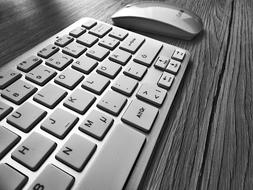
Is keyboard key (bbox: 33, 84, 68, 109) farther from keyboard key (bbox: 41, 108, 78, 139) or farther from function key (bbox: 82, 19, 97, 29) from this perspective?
function key (bbox: 82, 19, 97, 29)

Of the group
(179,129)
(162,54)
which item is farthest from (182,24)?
(179,129)

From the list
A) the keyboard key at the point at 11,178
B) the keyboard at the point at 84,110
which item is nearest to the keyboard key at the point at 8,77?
the keyboard at the point at 84,110

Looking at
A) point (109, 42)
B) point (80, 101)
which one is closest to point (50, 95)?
point (80, 101)

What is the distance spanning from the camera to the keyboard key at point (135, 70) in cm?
28

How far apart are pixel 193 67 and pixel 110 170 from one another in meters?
0.22

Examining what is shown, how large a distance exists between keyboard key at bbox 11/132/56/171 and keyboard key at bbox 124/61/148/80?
133 millimetres

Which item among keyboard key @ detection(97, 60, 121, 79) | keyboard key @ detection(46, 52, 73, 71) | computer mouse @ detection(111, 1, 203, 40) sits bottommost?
keyboard key @ detection(46, 52, 73, 71)

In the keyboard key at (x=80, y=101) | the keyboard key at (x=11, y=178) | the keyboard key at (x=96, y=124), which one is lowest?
the keyboard key at (x=11, y=178)

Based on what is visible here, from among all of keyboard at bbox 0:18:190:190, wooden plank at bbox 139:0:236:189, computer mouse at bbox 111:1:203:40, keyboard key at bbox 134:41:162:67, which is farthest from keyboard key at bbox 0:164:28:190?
computer mouse at bbox 111:1:203:40

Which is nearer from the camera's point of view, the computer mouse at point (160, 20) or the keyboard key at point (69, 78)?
the keyboard key at point (69, 78)

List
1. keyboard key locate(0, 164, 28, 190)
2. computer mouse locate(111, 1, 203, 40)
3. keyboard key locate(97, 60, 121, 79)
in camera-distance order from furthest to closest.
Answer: computer mouse locate(111, 1, 203, 40), keyboard key locate(97, 60, 121, 79), keyboard key locate(0, 164, 28, 190)

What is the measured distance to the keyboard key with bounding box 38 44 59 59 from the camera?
29 centimetres

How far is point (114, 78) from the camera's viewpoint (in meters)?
0.27

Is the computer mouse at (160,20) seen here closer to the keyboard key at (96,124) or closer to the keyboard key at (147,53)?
the keyboard key at (147,53)
